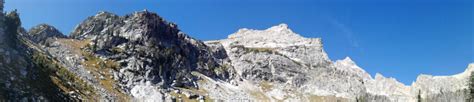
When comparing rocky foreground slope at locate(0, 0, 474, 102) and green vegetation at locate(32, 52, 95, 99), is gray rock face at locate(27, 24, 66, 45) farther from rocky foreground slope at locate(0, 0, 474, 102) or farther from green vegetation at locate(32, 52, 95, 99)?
green vegetation at locate(32, 52, 95, 99)

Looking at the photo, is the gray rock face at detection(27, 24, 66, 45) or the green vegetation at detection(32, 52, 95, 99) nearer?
the green vegetation at detection(32, 52, 95, 99)

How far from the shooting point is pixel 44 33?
158125mm

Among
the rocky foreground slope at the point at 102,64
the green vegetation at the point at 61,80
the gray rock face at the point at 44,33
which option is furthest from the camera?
the gray rock face at the point at 44,33

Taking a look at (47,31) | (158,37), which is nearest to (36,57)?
(47,31)

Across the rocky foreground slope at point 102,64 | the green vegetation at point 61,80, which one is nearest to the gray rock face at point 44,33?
the rocky foreground slope at point 102,64

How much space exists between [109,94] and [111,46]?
166ft

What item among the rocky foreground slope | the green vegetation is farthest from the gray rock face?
the green vegetation

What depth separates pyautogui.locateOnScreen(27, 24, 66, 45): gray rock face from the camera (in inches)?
5894

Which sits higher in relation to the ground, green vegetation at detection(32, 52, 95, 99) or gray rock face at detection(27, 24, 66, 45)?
gray rock face at detection(27, 24, 66, 45)

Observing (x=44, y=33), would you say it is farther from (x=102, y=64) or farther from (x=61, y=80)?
(x=61, y=80)

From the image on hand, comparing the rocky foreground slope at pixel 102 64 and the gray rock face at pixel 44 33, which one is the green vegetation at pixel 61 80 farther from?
the gray rock face at pixel 44 33

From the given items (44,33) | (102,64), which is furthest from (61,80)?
(44,33)

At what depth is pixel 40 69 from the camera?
9400 centimetres

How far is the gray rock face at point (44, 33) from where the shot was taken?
149712 mm
